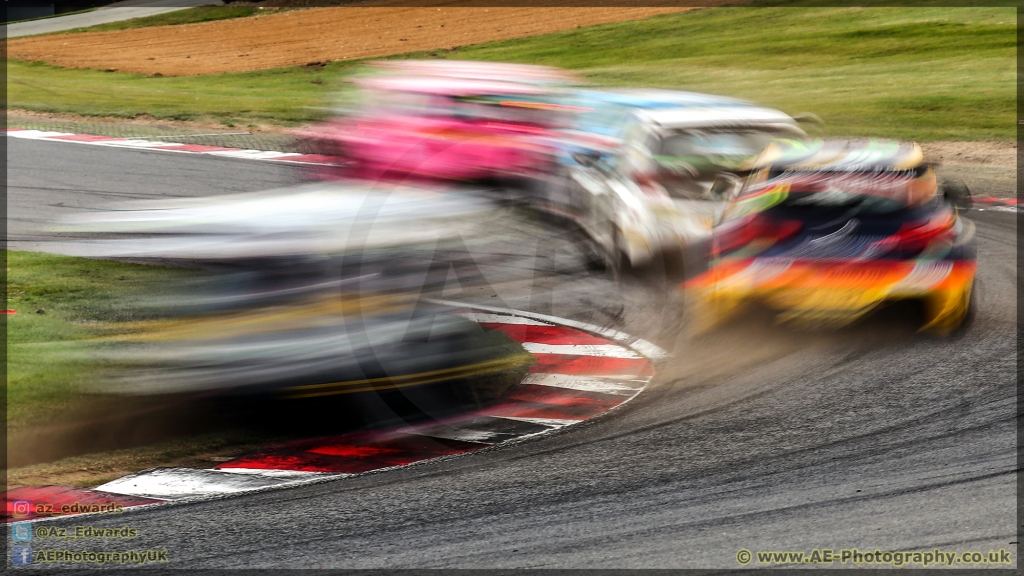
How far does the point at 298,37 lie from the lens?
3108 centimetres

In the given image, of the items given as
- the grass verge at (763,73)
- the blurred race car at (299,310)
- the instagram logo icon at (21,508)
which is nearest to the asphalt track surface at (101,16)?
the grass verge at (763,73)

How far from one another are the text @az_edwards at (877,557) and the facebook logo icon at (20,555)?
2.81 m

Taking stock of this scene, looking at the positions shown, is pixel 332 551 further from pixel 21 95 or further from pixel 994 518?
pixel 21 95

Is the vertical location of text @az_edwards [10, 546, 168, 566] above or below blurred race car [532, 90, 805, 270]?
below

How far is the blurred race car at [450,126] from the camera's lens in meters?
10.3

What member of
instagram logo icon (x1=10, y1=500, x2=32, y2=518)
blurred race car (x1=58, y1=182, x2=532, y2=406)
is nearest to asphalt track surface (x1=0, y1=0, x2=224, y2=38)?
blurred race car (x1=58, y1=182, x2=532, y2=406)

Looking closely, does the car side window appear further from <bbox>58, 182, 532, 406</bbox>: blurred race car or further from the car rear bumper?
<bbox>58, 182, 532, 406</bbox>: blurred race car

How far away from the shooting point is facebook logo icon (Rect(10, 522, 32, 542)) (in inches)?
171

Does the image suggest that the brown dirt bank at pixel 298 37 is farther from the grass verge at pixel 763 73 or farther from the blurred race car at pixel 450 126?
the blurred race car at pixel 450 126

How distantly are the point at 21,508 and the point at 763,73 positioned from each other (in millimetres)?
22113

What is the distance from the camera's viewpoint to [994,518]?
4449 millimetres

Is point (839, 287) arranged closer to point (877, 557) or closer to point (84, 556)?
point (877, 557)

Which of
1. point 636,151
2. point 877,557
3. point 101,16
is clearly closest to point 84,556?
point 877,557

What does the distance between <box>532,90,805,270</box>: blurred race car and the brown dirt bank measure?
1939 centimetres
